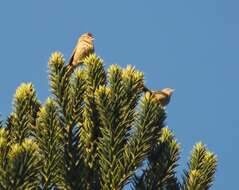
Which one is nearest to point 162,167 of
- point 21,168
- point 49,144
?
point 49,144

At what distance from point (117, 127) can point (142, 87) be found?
0.49 meters

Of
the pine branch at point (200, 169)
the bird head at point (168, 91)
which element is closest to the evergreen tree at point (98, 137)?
the pine branch at point (200, 169)

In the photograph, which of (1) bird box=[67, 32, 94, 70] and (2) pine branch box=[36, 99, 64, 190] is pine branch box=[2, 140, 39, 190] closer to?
(2) pine branch box=[36, 99, 64, 190]

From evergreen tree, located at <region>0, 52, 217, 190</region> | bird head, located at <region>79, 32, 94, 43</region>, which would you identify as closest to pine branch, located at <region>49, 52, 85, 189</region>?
evergreen tree, located at <region>0, 52, 217, 190</region>

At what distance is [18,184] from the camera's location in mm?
5375

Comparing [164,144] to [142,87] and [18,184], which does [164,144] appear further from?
[18,184]

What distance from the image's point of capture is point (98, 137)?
614 centimetres

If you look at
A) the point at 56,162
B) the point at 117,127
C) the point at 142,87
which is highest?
the point at 142,87

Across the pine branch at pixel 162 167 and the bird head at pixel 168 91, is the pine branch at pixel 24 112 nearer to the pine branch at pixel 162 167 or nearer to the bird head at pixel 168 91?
the pine branch at pixel 162 167

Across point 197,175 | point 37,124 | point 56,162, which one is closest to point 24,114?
point 37,124

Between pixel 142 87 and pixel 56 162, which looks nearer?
pixel 56 162

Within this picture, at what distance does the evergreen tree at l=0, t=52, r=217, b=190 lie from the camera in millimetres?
5816

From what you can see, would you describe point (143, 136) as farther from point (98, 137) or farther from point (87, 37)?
point (87, 37)

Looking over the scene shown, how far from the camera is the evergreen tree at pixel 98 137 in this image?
19.1 feet
